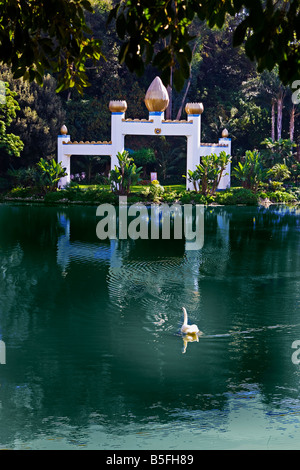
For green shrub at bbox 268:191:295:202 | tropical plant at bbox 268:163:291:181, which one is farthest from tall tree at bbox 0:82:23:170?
tropical plant at bbox 268:163:291:181

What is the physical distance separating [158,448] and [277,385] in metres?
2.49

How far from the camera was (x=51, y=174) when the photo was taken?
36.5 metres

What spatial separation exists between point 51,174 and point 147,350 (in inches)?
1048

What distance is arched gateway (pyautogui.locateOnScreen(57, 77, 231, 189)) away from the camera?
3744 cm

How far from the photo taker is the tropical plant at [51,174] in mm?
36500

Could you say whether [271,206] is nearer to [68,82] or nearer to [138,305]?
[138,305]

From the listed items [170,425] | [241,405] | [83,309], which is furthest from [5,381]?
[83,309]

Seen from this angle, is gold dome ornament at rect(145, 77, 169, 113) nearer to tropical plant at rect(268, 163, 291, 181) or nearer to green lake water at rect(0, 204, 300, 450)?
tropical plant at rect(268, 163, 291, 181)

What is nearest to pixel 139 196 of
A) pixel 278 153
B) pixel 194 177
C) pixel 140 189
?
pixel 140 189

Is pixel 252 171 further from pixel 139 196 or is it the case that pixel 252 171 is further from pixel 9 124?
pixel 9 124

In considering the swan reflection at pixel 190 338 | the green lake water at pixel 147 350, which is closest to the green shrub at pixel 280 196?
the green lake water at pixel 147 350

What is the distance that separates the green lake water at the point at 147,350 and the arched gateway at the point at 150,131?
17265 millimetres

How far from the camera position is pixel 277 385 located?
9.35m

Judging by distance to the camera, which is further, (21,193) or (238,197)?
(21,193)
